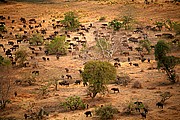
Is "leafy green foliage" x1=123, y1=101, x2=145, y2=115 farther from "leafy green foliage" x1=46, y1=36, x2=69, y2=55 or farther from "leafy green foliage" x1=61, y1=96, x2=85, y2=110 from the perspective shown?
"leafy green foliage" x1=46, y1=36, x2=69, y2=55

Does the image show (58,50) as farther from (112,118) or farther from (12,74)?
(112,118)

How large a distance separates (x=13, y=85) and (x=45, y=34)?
A: 18.9 m

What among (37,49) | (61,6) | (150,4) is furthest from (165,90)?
(61,6)

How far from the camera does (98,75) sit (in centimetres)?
2042

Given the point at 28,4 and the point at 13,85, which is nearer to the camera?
the point at 13,85

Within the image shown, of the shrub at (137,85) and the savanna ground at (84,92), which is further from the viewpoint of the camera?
the shrub at (137,85)

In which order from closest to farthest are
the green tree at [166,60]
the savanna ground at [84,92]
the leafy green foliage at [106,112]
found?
the leafy green foliage at [106,112]
the savanna ground at [84,92]
the green tree at [166,60]

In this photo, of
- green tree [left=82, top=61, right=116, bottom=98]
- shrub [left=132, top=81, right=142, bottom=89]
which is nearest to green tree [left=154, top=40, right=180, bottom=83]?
shrub [left=132, top=81, right=142, bottom=89]

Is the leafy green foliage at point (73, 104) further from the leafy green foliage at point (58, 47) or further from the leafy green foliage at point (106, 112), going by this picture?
the leafy green foliage at point (58, 47)

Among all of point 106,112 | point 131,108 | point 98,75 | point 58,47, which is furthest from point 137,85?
point 58,47

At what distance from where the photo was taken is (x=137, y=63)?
28.8 m

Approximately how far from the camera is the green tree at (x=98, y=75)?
20297 millimetres

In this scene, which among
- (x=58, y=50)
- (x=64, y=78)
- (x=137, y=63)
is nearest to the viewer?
(x=64, y=78)

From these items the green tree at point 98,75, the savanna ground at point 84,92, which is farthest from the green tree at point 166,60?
the green tree at point 98,75
